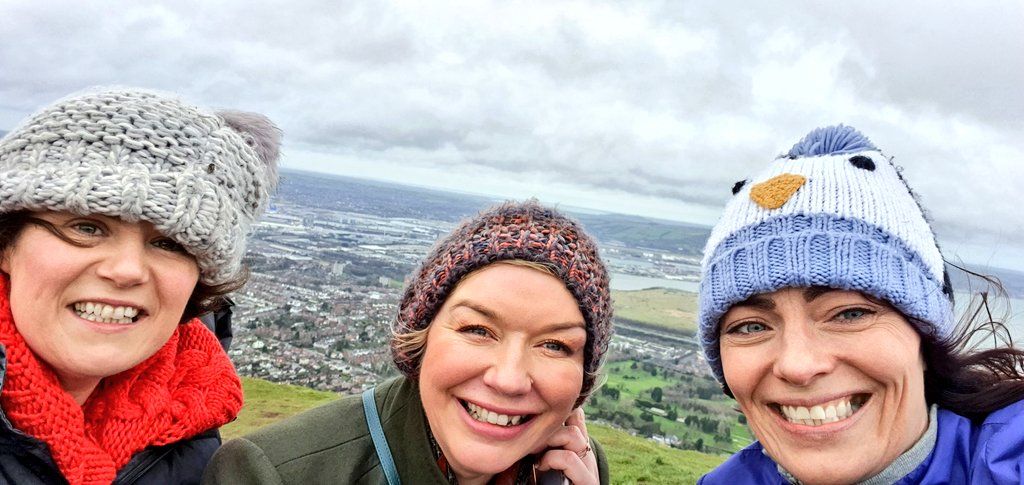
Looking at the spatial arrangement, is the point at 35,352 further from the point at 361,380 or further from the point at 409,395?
the point at 361,380

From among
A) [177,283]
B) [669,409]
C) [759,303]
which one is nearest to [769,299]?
[759,303]

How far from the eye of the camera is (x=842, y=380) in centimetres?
294

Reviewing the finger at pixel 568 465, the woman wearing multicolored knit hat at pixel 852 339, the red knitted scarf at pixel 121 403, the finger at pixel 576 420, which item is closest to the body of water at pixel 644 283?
the finger at pixel 576 420

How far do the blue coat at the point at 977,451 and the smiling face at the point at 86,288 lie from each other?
4.13 m

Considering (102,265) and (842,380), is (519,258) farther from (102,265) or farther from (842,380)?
(102,265)

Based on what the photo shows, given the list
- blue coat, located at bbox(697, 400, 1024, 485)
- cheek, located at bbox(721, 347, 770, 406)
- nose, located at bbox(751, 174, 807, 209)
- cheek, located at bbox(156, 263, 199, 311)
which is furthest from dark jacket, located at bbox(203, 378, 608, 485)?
blue coat, located at bbox(697, 400, 1024, 485)

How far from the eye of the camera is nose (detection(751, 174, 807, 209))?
10.2 feet

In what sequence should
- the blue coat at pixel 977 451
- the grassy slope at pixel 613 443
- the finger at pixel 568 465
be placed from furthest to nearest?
the grassy slope at pixel 613 443 < the finger at pixel 568 465 < the blue coat at pixel 977 451

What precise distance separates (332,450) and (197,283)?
134cm

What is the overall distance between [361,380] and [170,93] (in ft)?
58.6

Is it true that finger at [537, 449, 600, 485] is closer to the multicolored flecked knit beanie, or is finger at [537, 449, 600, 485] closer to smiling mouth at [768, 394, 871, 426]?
the multicolored flecked knit beanie

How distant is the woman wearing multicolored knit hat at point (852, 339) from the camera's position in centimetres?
288

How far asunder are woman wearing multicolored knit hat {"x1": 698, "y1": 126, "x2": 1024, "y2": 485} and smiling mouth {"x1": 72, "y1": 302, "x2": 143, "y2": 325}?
10.6 ft

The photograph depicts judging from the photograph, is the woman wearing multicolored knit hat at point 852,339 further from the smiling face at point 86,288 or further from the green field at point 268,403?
the green field at point 268,403
